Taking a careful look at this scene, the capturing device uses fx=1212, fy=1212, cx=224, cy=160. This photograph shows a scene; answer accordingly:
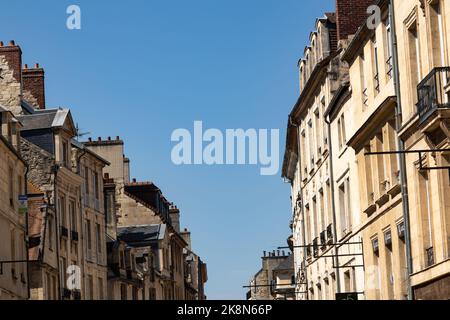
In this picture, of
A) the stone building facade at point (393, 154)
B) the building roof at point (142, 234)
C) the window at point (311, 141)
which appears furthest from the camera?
the building roof at point (142, 234)

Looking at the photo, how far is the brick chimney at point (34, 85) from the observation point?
181 feet

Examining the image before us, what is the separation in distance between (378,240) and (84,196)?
2755cm

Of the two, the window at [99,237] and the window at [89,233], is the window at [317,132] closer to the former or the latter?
the window at [89,233]

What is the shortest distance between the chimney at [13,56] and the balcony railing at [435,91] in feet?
98.9

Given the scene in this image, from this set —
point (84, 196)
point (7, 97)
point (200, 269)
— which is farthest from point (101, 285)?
point (200, 269)

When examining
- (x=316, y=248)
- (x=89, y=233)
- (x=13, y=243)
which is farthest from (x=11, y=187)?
(x=89, y=233)

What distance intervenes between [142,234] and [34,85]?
65.4 feet

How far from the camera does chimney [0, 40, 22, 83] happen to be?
168 ft

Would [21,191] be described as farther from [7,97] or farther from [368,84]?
[368,84]

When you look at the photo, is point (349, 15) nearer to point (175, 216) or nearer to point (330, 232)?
point (330, 232)

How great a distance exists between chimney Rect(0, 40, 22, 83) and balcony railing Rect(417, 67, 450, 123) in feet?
98.9

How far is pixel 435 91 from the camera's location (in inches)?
915

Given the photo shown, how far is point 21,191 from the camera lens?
4625cm

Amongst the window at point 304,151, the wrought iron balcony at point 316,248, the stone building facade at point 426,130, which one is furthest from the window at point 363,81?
the window at point 304,151
